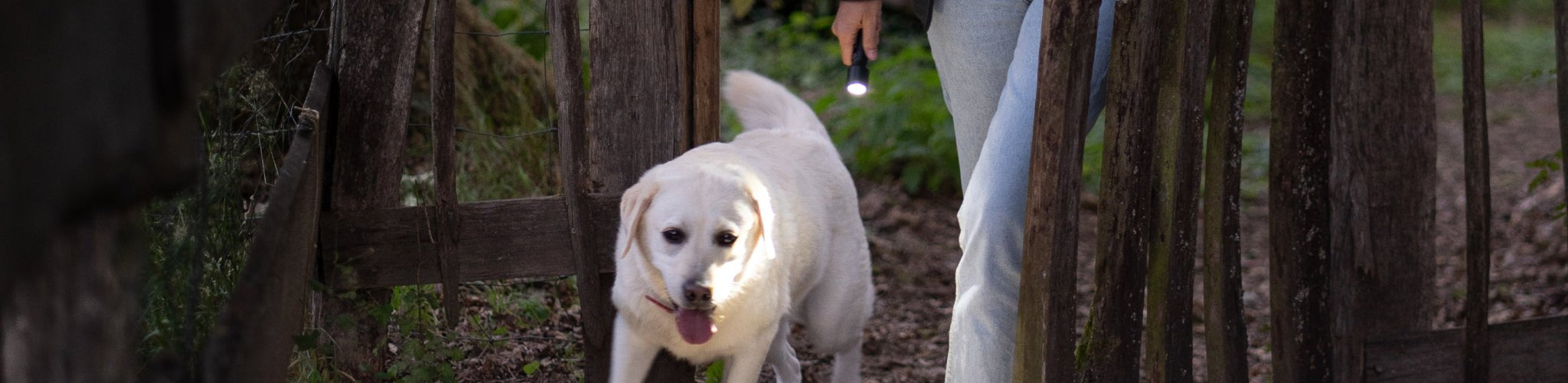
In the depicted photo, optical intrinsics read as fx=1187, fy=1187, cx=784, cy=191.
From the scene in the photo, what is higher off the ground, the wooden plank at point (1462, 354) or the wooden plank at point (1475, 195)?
the wooden plank at point (1475, 195)

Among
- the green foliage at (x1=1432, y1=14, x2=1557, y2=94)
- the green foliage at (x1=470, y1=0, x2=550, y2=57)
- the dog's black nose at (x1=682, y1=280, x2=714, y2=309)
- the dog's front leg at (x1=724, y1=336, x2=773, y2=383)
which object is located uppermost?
the green foliage at (x1=1432, y1=14, x2=1557, y2=94)

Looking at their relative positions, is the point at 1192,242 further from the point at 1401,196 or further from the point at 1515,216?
the point at 1515,216

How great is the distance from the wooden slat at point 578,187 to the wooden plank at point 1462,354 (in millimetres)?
1988

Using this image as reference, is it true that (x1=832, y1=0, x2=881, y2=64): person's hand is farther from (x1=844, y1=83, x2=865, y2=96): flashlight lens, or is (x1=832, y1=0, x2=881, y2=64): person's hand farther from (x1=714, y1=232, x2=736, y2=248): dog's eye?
(x1=714, y1=232, x2=736, y2=248): dog's eye

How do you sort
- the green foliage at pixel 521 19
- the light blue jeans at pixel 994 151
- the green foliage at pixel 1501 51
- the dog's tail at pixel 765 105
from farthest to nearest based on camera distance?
1. the green foliage at pixel 1501 51
2. the green foliage at pixel 521 19
3. the dog's tail at pixel 765 105
4. the light blue jeans at pixel 994 151

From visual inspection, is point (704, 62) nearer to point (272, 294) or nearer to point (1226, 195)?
point (1226, 195)

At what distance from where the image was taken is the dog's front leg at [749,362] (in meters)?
3.22

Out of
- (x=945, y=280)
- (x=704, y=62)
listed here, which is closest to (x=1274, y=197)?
(x=704, y=62)

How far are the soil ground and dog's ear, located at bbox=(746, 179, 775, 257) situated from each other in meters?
0.77

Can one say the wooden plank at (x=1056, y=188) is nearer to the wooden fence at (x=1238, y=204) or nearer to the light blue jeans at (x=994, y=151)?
the wooden fence at (x=1238, y=204)

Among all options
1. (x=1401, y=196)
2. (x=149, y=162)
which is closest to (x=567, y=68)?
(x=1401, y=196)

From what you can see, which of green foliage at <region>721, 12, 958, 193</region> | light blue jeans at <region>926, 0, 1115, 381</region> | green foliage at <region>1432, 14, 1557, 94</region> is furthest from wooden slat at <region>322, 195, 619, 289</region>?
green foliage at <region>1432, 14, 1557, 94</region>

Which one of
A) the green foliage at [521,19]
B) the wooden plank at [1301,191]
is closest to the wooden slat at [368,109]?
the green foliage at [521,19]

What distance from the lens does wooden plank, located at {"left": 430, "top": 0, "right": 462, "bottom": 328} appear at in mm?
3207
